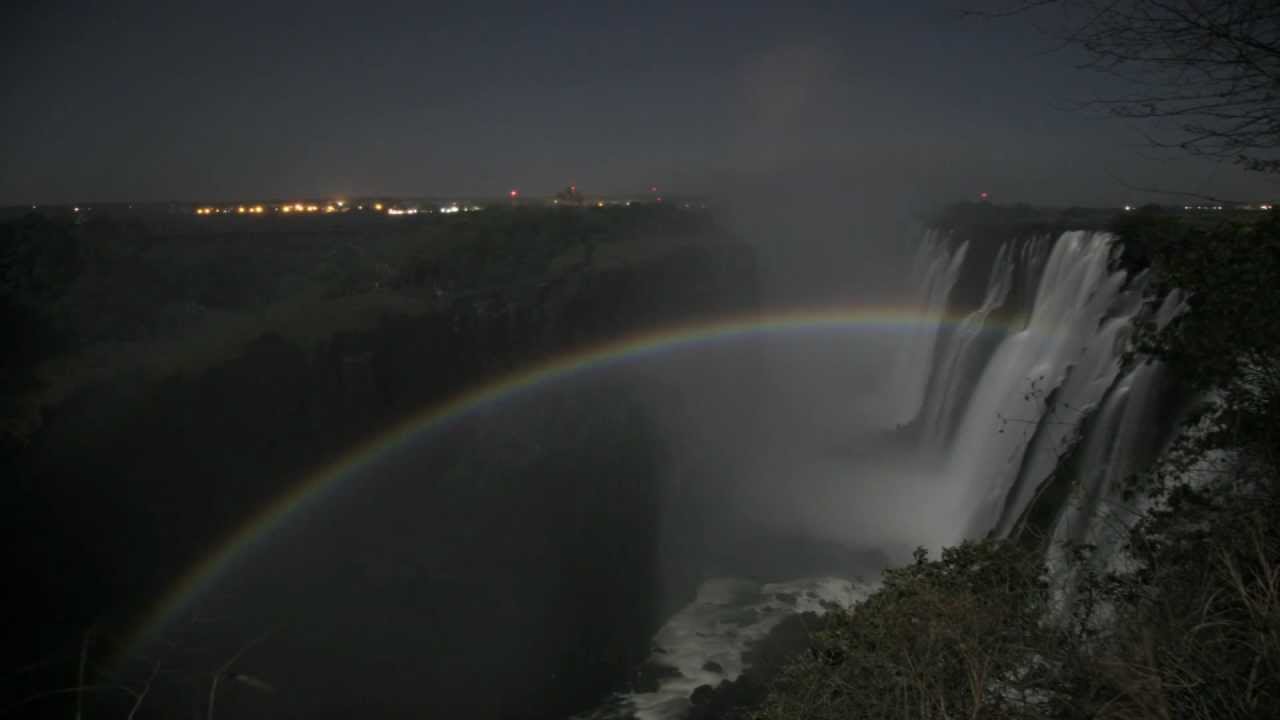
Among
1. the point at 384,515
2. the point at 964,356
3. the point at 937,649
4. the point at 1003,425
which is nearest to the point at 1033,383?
the point at 937,649

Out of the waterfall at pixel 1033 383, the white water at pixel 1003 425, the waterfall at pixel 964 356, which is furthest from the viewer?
the waterfall at pixel 964 356

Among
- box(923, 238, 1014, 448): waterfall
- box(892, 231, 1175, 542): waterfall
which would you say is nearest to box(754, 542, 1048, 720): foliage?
box(892, 231, 1175, 542): waterfall

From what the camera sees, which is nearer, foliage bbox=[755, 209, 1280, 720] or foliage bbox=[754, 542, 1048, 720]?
foliage bbox=[755, 209, 1280, 720]

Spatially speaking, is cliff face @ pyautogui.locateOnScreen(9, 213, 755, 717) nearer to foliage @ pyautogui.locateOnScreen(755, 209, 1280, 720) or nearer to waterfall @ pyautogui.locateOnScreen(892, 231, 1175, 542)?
waterfall @ pyautogui.locateOnScreen(892, 231, 1175, 542)

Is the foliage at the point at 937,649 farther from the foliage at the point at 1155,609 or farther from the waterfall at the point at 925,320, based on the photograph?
the waterfall at the point at 925,320

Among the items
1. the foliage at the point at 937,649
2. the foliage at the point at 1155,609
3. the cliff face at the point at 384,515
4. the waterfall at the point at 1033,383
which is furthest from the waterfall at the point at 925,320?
the foliage at the point at 937,649

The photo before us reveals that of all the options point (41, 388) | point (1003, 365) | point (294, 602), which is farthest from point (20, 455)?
point (1003, 365)

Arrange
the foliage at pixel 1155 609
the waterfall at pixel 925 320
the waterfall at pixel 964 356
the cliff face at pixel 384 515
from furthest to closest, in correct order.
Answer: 1. the waterfall at pixel 925 320
2. the waterfall at pixel 964 356
3. the cliff face at pixel 384 515
4. the foliage at pixel 1155 609

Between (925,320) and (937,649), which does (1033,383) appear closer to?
(937,649)
